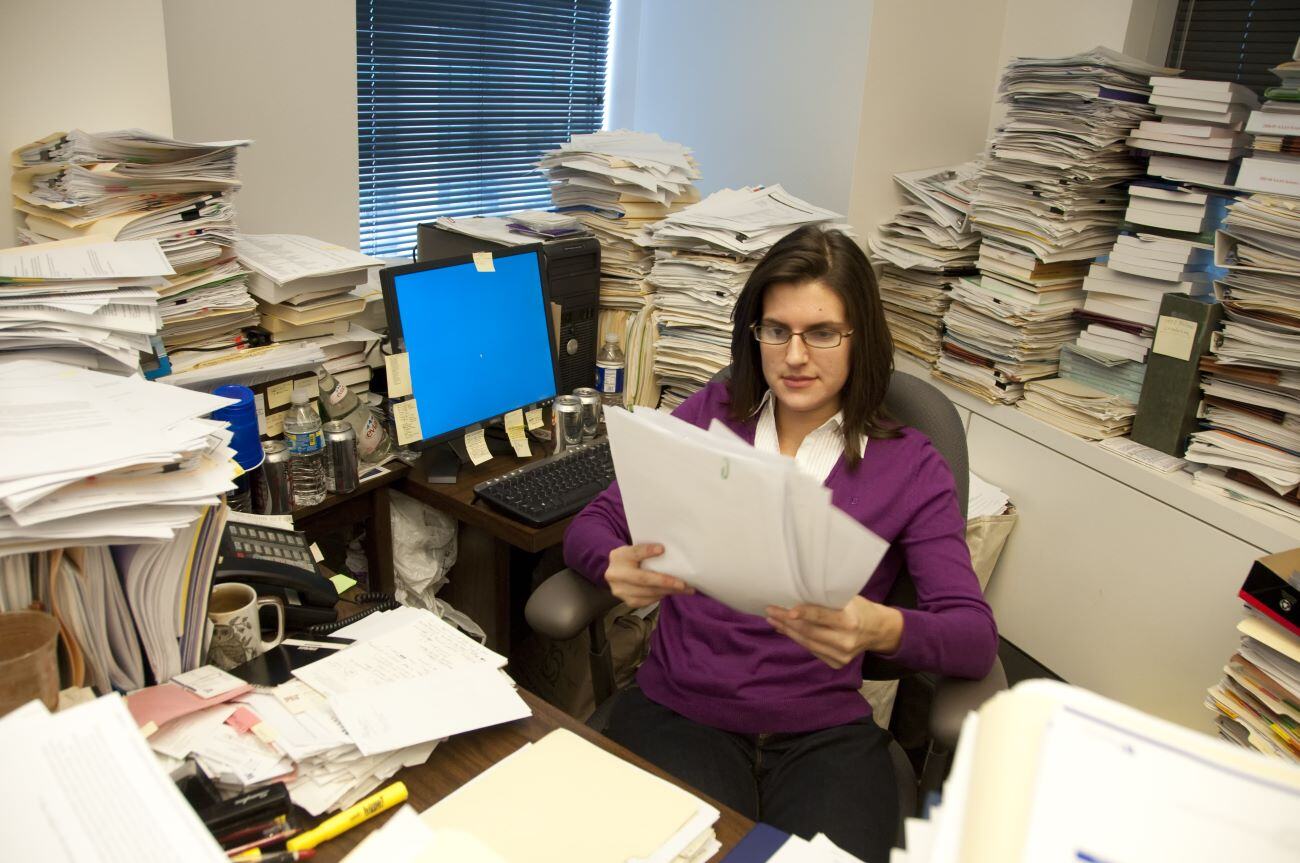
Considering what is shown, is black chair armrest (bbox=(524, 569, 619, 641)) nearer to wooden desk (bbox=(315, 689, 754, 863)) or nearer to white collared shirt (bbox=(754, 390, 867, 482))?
wooden desk (bbox=(315, 689, 754, 863))

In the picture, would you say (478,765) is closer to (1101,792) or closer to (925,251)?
(1101,792)

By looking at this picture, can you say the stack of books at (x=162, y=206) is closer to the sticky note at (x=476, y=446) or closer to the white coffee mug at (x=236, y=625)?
the sticky note at (x=476, y=446)

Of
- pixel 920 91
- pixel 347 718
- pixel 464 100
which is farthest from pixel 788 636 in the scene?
pixel 464 100

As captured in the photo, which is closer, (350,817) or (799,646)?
(350,817)

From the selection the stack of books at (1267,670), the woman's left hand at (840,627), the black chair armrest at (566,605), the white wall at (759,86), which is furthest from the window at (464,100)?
the stack of books at (1267,670)

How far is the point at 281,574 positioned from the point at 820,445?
870mm

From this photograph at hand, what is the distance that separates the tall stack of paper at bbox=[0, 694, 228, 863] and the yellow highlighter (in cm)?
Answer: 16

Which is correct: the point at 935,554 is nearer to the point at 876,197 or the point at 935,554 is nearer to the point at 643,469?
Answer: the point at 643,469

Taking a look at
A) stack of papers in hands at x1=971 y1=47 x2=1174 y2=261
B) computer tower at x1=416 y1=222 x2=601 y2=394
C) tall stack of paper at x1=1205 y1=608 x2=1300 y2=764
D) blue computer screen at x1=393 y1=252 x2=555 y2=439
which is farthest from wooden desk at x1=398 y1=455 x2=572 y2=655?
stack of papers in hands at x1=971 y1=47 x2=1174 y2=261

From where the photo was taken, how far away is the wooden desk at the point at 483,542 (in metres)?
1.84

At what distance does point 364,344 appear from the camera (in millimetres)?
2105

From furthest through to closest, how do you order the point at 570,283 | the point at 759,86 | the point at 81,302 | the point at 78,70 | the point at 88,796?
the point at 759,86
the point at 570,283
the point at 78,70
the point at 81,302
the point at 88,796

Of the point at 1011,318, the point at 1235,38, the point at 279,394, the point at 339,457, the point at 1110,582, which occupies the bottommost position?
the point at 1110,582

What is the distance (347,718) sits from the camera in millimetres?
1075
